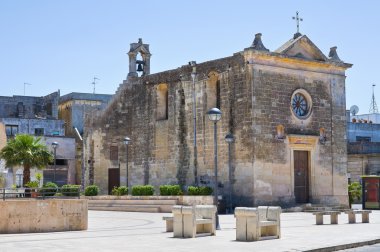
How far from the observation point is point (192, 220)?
16.0 m

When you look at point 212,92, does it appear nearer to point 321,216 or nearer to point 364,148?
point 321,216

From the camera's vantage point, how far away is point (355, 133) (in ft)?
187

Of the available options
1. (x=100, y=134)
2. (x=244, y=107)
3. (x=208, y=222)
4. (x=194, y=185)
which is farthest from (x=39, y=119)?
(x=208, y=222)

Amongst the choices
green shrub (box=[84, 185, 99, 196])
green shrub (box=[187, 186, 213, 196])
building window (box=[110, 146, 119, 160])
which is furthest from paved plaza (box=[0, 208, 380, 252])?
building window (box=[110, 146, 119, 160])

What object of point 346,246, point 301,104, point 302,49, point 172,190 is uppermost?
point 302,49

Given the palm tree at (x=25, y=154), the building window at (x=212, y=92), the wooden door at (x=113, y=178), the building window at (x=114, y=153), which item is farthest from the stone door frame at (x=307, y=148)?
the palm tree at (x=25, y=154)

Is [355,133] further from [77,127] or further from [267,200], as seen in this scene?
[267,200]

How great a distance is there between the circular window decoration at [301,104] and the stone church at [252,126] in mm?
50

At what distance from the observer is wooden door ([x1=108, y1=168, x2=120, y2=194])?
1532 inches

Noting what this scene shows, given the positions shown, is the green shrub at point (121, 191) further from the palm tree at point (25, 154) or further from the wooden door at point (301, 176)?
the wooden door at point (301, 176)

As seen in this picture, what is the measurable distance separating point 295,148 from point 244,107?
11.3ft

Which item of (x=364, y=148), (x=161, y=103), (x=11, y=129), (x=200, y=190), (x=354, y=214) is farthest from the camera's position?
(x=11, y=129)

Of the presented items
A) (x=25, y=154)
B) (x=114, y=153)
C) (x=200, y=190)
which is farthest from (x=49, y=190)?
(x=114, y=153)

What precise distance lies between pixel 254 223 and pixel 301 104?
18.0 m
